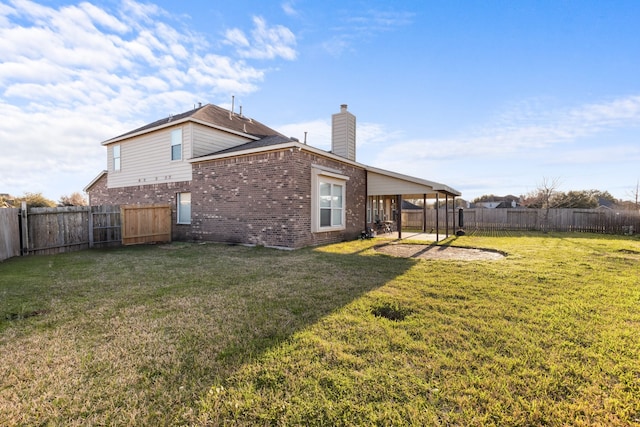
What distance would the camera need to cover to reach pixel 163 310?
395cm

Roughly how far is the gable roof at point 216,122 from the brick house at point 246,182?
79 millimetres

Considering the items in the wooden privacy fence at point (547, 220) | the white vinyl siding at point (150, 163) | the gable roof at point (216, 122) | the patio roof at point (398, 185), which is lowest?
the wooden privacy fence at point (547, 220)

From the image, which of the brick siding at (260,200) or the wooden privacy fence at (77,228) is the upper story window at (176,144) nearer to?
the brick siding at (260,200)

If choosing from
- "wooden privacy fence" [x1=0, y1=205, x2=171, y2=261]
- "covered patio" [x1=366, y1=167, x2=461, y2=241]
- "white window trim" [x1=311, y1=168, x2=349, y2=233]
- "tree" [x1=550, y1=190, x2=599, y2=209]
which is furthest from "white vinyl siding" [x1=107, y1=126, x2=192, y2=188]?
"tree" [x1=550, y1=190, x2=599, y2=209]

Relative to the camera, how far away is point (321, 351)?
2.78 meters

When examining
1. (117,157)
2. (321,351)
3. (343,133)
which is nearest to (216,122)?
(343,133)

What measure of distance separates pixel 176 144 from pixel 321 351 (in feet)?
42.5

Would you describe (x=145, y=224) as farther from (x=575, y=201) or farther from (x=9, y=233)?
(x=575, y=201)

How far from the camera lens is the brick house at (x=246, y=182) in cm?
989

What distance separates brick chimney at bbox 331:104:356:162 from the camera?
13797 mm

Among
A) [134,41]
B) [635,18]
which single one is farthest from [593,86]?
[134,41]

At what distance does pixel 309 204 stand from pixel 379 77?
650 cm

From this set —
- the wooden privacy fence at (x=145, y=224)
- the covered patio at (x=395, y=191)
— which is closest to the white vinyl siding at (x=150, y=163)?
the wooden privacy fence at (x=145, y=224)

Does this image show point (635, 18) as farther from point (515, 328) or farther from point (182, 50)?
point (182, 50)
